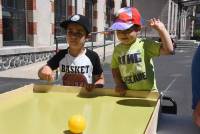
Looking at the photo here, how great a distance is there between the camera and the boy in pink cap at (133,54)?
109 inches

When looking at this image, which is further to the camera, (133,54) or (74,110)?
(133,54)

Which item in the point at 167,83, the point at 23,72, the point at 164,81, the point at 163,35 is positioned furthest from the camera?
the point at 23,72

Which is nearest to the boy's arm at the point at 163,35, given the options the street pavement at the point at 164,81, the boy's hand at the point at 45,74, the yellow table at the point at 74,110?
the yellow table at the point at 74,110

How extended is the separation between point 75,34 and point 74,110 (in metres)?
1.06

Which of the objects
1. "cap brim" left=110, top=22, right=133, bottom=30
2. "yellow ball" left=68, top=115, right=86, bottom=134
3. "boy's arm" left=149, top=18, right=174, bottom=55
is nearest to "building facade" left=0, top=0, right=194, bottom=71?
"cap brim" left=110, top=22, right=133, bottom=30

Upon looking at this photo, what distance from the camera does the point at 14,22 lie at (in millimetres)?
10805

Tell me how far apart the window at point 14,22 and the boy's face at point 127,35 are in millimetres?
7931

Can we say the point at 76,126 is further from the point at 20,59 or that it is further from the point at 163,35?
the point at 20,59

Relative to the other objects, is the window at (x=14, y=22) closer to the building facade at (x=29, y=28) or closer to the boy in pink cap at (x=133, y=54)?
the building facade at (x=29, y=28)

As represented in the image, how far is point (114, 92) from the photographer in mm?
2680

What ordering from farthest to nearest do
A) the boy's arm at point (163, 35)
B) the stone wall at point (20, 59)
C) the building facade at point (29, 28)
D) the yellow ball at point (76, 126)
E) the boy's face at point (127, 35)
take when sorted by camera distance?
the building facade at point (29, 28), the stone wall at point (20, 59), the boy's face at point (127, 35), the boy's arm at point (163, 35), the yellow ball at point (76, 126)

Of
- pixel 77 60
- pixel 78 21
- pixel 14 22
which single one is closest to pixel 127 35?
pixel 78 21

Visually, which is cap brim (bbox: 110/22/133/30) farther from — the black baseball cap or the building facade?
the building facade

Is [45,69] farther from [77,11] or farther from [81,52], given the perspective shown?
[77,11]
